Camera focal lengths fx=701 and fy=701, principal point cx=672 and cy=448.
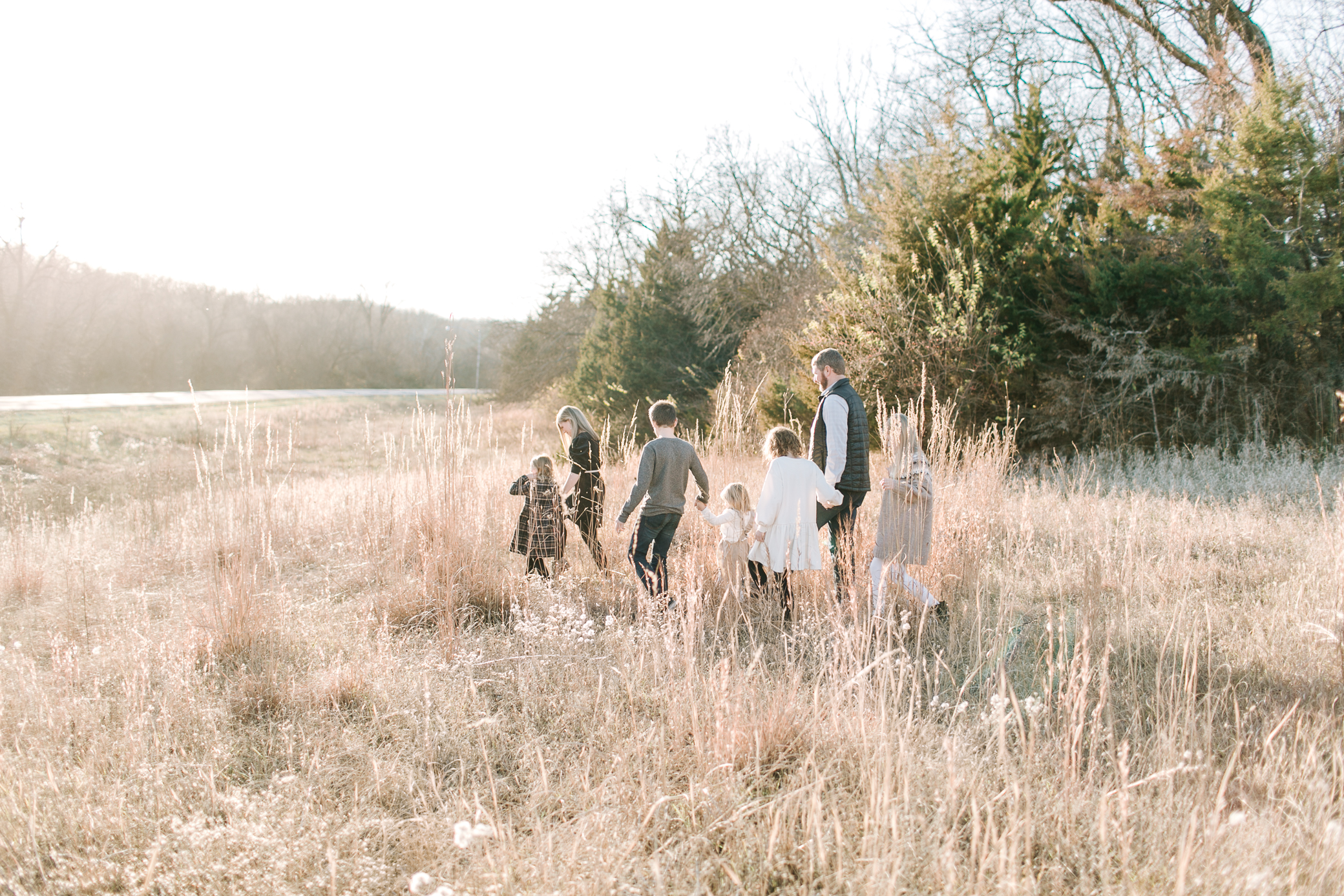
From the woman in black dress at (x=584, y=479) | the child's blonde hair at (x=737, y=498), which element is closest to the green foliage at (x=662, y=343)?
the woman in black dress at (x=584, y=479)

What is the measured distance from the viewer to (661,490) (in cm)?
438

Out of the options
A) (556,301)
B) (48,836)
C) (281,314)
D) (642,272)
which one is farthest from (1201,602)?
(281,314)

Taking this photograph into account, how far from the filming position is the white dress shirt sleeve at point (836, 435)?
397 cm

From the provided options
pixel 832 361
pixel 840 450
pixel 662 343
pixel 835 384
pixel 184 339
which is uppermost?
pixel 184 339

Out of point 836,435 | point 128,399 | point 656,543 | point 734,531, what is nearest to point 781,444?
point 836,435

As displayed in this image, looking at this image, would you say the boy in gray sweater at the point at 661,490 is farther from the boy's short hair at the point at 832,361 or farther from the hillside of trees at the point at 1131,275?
the hillside of trees at the point at 1131,275

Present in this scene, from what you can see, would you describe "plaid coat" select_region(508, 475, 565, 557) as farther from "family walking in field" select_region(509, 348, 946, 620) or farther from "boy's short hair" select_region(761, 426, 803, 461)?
"boy's short hair" select_region(761, 426, 803, 461)

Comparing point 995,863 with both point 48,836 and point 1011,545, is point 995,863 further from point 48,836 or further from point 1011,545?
point 1011,545

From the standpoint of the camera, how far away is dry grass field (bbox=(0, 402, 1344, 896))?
1990mm

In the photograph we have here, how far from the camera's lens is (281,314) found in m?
40.6

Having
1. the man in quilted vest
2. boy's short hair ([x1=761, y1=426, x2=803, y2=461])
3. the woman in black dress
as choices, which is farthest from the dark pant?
the woman in black dress

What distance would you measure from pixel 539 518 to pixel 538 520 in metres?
0.02

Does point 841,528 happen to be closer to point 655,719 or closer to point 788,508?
point 788,508

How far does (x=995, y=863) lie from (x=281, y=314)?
46.1 metres
